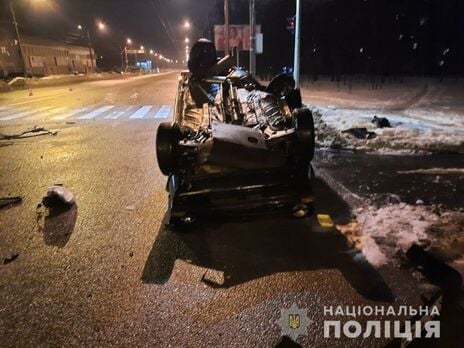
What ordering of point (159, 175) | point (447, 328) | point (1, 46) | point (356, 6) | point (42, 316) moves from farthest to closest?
point (1, 46) → point (356, 6) → point (159, 175) → point (42, 316) → point (447, 328)

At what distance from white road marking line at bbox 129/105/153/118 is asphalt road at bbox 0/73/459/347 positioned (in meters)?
8.61

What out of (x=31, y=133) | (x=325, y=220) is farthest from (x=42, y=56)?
(x=325, y=220)

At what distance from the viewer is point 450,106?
14336mm

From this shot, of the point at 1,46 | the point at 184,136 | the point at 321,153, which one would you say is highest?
the point at 1,46

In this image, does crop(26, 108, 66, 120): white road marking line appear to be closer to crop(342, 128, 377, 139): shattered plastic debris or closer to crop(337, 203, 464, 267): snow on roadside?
crop(342, 128, 377, 139): shattered plastic debris

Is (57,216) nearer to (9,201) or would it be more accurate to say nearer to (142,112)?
(9,201)

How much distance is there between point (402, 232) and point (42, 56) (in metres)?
65.9

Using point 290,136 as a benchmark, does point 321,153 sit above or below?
below

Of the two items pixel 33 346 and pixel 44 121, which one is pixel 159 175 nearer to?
pixel 33 346

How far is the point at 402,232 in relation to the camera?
418 centimetres

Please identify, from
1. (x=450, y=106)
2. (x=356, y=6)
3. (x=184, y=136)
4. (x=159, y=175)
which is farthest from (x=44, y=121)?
(x=356, y=6)

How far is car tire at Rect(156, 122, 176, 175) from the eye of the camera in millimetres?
4316

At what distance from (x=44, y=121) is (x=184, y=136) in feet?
34.9

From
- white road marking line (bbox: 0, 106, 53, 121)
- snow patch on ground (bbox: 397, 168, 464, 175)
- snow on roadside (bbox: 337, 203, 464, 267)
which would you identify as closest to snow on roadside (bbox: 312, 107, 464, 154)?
snow patch on ground (bbox: 397, 168, 464, 175)
